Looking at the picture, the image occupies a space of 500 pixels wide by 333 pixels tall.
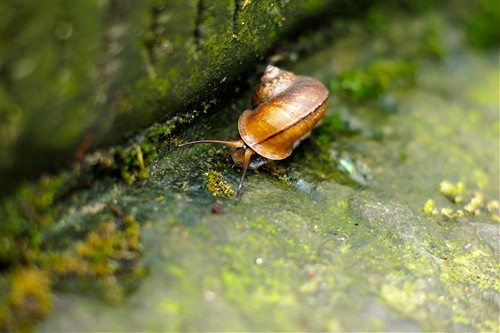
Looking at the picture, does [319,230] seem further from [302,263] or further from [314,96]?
[314,96]

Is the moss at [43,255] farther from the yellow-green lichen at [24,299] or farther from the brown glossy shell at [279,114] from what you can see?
the brown glossy shell at [279,114]

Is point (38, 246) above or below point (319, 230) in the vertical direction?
above

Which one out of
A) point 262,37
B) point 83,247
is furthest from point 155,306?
point 262,37

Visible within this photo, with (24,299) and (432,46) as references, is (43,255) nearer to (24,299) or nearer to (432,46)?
(24,299)

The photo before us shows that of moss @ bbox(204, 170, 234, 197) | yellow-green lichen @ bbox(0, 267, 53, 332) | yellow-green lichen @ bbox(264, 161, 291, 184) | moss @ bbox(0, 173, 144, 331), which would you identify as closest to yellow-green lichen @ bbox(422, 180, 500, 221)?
yellow-green lichen @ bbox(264, 161, 291, 184)

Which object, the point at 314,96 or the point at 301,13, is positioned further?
the point at 301,13

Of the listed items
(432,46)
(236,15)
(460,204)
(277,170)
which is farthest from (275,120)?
(432,46)

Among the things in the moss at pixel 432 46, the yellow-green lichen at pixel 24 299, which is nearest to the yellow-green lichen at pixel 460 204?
the moss at pixel 432 46

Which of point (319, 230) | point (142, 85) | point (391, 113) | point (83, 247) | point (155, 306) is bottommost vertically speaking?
point (391, 113)

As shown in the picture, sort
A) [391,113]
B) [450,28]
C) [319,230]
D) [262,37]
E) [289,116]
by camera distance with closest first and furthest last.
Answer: [319,230] < [289,116] < [262,37] < [391,113] < [450,28]
